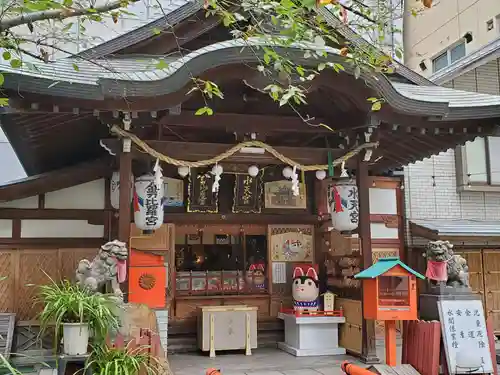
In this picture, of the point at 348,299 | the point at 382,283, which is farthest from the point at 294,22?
the point at 348,299

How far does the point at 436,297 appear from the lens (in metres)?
8.07

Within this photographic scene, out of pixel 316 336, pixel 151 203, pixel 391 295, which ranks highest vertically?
pixel 151 203

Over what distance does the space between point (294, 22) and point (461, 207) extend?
907 cm

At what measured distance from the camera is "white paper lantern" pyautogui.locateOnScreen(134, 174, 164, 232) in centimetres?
836

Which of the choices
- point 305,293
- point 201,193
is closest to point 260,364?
point 305,293

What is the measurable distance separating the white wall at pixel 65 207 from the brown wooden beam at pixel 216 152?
2.02 metres

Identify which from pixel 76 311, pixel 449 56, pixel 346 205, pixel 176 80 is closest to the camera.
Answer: pixel 76 311

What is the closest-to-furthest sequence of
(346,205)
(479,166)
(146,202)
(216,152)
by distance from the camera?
(146,202) → (216,152) → (346,205) → (479,166)

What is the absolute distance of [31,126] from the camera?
8.84 m

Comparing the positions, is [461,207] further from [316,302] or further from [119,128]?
[119,128]

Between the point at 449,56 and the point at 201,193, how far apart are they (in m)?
11.3

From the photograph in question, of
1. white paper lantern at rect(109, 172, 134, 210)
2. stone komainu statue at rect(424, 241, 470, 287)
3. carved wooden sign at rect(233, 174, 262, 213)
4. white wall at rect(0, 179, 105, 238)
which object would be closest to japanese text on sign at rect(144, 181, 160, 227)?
white paper lantern at rect(109, 172, 134, 210)

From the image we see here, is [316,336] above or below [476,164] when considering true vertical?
below

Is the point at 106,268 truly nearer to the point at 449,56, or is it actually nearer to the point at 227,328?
the point at 227,328
